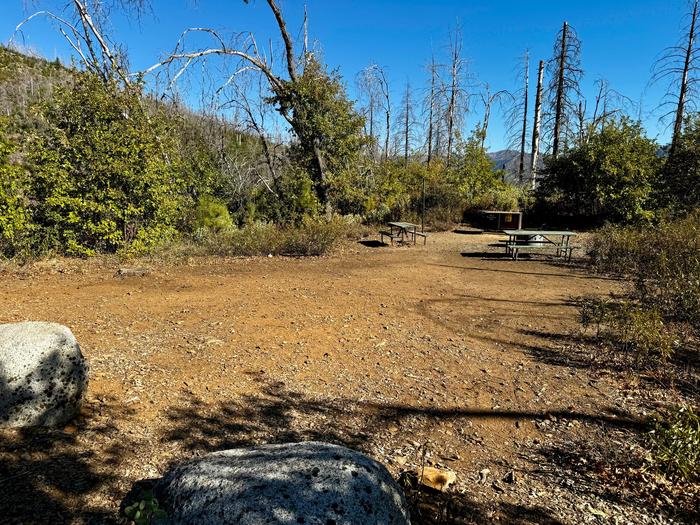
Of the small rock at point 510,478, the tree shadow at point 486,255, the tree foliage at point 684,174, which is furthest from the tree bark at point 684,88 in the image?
the small rock at point 510,478

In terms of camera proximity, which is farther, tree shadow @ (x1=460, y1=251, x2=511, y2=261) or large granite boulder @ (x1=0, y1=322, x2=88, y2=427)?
tree shadow @ (x1=460, y1=251, x2=511, y2=261)

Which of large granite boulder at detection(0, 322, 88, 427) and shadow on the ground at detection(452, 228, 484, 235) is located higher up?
shadow on the ground at detection(452, 228, 484, 235)

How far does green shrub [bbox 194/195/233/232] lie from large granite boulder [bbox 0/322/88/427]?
8.35m

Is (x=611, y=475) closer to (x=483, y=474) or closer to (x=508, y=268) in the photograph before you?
(x=483, y=474)

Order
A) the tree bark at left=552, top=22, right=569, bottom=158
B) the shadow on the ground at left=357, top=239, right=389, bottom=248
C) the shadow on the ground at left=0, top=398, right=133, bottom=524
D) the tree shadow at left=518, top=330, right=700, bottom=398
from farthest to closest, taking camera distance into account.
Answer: the tree bark at left=552, top=22, right=569, bottom=158 < the shadow on the ground at left=357, top=239, right=389, bottom=248 < the tree shadow at left=518, top=330, right=700, bottom=398 < the shadow on the ground at left=0, top=398, right=133, bottom=524

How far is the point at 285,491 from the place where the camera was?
143cm

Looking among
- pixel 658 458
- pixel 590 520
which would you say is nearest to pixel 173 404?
pixel 590 520

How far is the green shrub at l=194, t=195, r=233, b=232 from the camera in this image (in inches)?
426

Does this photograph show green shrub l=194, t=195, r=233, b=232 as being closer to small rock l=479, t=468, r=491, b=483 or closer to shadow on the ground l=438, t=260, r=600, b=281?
shadow on the ground l=438, t=260, r=600, b=281

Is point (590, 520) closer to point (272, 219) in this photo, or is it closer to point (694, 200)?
point (272, 219)

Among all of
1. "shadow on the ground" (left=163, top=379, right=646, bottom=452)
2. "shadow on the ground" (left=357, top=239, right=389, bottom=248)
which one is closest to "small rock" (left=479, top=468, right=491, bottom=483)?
"shadow on the ground" (left=163, top=379, right=646, bottom=452)

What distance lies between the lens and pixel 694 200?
12.3 metres

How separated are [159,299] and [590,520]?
5.45 metres

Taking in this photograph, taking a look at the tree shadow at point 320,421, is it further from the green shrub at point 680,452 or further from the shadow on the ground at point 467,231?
the shadow on the ground at point 467,231
